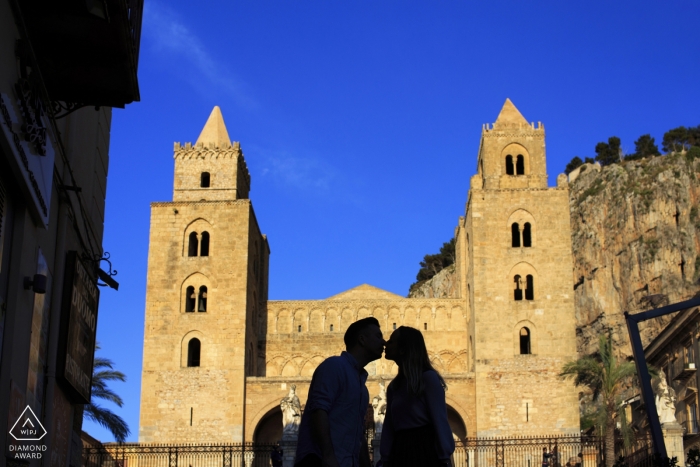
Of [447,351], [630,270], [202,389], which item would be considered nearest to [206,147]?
[202,389]

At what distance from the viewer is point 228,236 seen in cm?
3981

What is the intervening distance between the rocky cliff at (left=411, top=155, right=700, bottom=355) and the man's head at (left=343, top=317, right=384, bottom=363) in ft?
163

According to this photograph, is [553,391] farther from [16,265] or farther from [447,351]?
[16,265]

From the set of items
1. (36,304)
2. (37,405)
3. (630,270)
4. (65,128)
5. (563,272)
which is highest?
(630,270)

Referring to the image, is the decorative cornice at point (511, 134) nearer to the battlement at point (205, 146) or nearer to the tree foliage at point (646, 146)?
the battlement at point (205, 146)

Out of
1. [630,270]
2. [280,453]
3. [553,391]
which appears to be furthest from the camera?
[630,270]

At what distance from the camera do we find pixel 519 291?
128ft

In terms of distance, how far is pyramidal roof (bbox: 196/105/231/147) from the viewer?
141 feet

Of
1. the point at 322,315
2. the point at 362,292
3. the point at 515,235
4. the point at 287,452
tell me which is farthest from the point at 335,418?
the point at 362,292

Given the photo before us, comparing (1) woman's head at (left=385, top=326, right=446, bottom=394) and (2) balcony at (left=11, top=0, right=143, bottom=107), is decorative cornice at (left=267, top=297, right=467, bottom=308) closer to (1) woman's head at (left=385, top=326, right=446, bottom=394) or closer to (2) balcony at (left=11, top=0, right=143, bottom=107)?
(2) balcony at (left=11, top=0, right=143, bottom=107)

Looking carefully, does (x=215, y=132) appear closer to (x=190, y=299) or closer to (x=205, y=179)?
(x=205, y=179)

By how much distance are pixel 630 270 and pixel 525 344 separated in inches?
900

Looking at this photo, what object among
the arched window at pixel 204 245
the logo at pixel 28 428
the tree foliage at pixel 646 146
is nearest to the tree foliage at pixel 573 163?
the tree foliage at pixel 646 146

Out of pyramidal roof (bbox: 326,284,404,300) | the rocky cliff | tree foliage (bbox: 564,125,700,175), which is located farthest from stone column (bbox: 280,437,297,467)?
tree foliage (bbox: 564,125,700,175)
